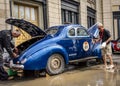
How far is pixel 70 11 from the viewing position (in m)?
23.5

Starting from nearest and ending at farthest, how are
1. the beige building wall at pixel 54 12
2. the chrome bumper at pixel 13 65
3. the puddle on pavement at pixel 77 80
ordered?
the puddle on pavement at pixel 77 80 → the chrome bumper at pixel 13 65 → the beige building wall at pixel 54 12

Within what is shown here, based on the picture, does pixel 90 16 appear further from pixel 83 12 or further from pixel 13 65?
pixel 13 65

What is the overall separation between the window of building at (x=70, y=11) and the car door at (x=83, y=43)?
9639 mm

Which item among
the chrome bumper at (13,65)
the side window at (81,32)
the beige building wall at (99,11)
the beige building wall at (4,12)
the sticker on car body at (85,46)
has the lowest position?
the chrome bumper at (13,65)

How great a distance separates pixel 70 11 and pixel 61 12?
2021mm

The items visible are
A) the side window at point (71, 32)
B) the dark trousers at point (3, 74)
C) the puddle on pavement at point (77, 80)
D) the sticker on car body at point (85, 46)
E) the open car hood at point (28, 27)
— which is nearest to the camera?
the puddle on pavement at point (77, 80)

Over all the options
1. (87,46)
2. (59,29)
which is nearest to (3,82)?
(59,29)

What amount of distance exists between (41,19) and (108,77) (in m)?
9.56

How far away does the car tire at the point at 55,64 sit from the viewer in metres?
10.4

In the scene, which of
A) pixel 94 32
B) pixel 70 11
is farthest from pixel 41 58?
pixel 70 11

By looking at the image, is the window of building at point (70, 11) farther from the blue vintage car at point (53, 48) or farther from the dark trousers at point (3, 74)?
the dark trousers at point (3, 74)

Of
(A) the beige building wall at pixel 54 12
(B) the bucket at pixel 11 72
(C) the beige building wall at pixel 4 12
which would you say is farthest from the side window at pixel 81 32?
(A) the beige building wall at pixel 54 12

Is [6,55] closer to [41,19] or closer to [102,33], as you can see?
[102,33]

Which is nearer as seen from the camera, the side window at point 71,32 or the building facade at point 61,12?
the side window at point 71,32
